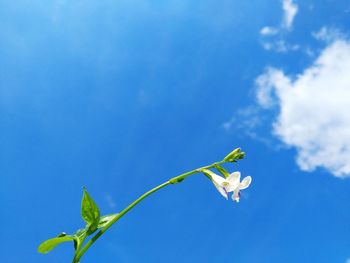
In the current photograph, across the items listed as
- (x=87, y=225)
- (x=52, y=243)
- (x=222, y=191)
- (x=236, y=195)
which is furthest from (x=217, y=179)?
(x=52, y=243)

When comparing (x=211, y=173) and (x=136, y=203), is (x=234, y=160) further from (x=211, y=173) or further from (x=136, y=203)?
(x=136, y=203)

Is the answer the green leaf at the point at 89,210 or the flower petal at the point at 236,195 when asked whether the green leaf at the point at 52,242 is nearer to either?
the green leaf at the point at 89,210

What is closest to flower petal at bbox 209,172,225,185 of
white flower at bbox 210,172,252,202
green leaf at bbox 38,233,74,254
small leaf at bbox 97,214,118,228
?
white flower at bbox 210,172,252,202

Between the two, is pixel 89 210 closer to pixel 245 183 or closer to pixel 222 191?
pixel 222 191

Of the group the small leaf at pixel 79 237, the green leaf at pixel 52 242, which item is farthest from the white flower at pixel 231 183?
the green leaf at pixel 52 242

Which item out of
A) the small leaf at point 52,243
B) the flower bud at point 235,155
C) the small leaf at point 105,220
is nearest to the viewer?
the small leaf at point 52,243

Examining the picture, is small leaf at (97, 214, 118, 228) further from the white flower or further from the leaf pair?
the white flower
